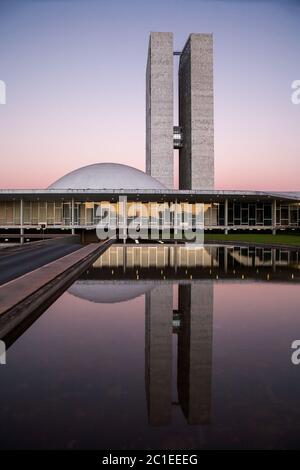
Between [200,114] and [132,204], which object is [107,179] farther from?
[200,114]

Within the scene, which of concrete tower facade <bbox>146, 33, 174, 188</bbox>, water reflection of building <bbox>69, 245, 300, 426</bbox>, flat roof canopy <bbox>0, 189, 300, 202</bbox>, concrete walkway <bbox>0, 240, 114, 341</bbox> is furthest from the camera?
concrete tower facade <bbox>146, 33, 174, 188</bbox>

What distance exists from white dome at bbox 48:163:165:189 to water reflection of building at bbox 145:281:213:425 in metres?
55.4

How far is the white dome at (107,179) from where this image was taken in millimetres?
65750

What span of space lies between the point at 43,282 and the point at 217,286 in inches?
213

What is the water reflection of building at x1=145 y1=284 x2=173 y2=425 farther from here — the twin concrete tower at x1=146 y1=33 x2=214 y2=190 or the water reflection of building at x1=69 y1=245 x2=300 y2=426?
Answer: the twin concrete tower at x1=146 y1=33 x2=214 y2=190

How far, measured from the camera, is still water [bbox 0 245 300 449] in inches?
159

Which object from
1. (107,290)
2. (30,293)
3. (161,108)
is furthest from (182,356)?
(161,108)

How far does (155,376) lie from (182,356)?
0.97 m

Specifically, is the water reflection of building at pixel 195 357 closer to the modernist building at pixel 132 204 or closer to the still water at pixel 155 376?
the still water at pixel 155 376

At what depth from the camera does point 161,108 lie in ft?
334

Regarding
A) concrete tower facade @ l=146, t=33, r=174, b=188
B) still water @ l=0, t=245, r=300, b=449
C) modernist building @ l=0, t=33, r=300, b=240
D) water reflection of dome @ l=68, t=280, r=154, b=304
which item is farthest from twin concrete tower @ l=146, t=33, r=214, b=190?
still water @ l=0, t=245, r=300, b=449

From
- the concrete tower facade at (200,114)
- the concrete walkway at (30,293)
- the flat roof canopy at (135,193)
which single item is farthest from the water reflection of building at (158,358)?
the concrete tower facade at (200,114)

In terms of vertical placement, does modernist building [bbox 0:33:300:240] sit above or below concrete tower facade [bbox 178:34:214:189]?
below

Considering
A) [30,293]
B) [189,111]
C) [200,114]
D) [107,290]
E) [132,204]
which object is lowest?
[107,290]
